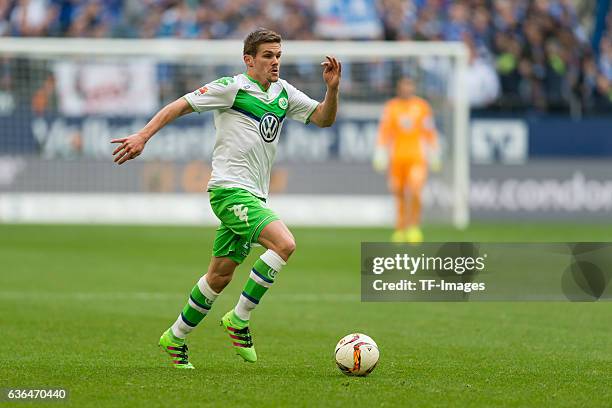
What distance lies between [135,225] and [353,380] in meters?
16.7

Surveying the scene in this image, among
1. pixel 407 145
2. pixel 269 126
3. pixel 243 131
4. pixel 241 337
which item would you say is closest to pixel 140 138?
pixel 243 131

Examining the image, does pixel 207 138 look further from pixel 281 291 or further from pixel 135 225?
pixel 281 291

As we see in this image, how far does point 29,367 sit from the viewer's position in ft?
25.2

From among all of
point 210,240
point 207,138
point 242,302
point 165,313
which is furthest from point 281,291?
point 207,138

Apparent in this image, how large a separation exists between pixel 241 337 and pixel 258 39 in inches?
77.1

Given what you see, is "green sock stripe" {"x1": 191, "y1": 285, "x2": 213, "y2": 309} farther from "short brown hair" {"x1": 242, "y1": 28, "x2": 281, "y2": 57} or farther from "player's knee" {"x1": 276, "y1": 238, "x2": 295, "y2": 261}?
"short brown hair" {"x1": 242, "y1": 28, "x2": 281, "y2": 57}

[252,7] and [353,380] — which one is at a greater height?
[252,7]

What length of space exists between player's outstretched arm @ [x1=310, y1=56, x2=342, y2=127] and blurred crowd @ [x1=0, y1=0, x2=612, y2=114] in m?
15.8

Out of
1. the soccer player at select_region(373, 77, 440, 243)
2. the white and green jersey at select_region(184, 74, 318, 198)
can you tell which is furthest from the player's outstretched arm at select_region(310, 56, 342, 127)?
the soccer player at select_region(373, 77, 440, 243)

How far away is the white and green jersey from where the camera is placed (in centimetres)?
792

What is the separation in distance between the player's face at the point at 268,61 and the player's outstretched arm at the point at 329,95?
1.03 feet

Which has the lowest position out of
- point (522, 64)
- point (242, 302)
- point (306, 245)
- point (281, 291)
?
point (242, 302)

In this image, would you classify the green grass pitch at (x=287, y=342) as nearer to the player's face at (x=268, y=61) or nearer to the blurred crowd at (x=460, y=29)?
the player's face at (x=268, y=61)

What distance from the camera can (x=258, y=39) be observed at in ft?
26.0
